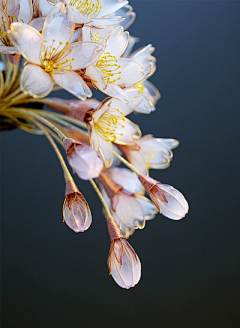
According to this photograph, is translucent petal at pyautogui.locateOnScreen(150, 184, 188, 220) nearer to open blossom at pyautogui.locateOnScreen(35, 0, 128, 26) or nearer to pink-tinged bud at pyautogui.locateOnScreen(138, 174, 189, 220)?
pink-tinged bud at pyautogui.locateOnScreen(138, 174, 189, 220)

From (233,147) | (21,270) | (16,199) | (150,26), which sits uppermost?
(150,26)

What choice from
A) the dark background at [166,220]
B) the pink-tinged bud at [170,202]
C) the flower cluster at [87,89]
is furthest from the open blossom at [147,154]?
the dark background at [166,220]

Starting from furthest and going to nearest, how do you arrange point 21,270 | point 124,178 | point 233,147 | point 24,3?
point 233,147 < point 21,270 < point 124,178 < point 24,3

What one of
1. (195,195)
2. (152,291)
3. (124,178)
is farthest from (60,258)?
(124,178)

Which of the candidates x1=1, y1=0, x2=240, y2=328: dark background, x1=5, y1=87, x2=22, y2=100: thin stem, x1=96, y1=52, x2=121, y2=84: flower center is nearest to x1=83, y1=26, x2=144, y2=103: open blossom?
x1=96, y1=52, x2=121, y2=84: flower center

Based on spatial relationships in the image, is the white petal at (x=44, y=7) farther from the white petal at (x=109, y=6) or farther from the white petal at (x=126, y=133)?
the white petal at (x=126, y=133)

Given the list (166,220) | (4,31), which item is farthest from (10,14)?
(166,220)

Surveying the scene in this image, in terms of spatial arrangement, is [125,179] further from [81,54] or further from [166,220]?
[166,220]

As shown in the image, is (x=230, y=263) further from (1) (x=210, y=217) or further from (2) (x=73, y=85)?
(2) (x=73, y=85)

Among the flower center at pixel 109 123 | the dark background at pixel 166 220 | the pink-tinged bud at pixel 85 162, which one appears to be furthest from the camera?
the dark background at pixel 166 220
